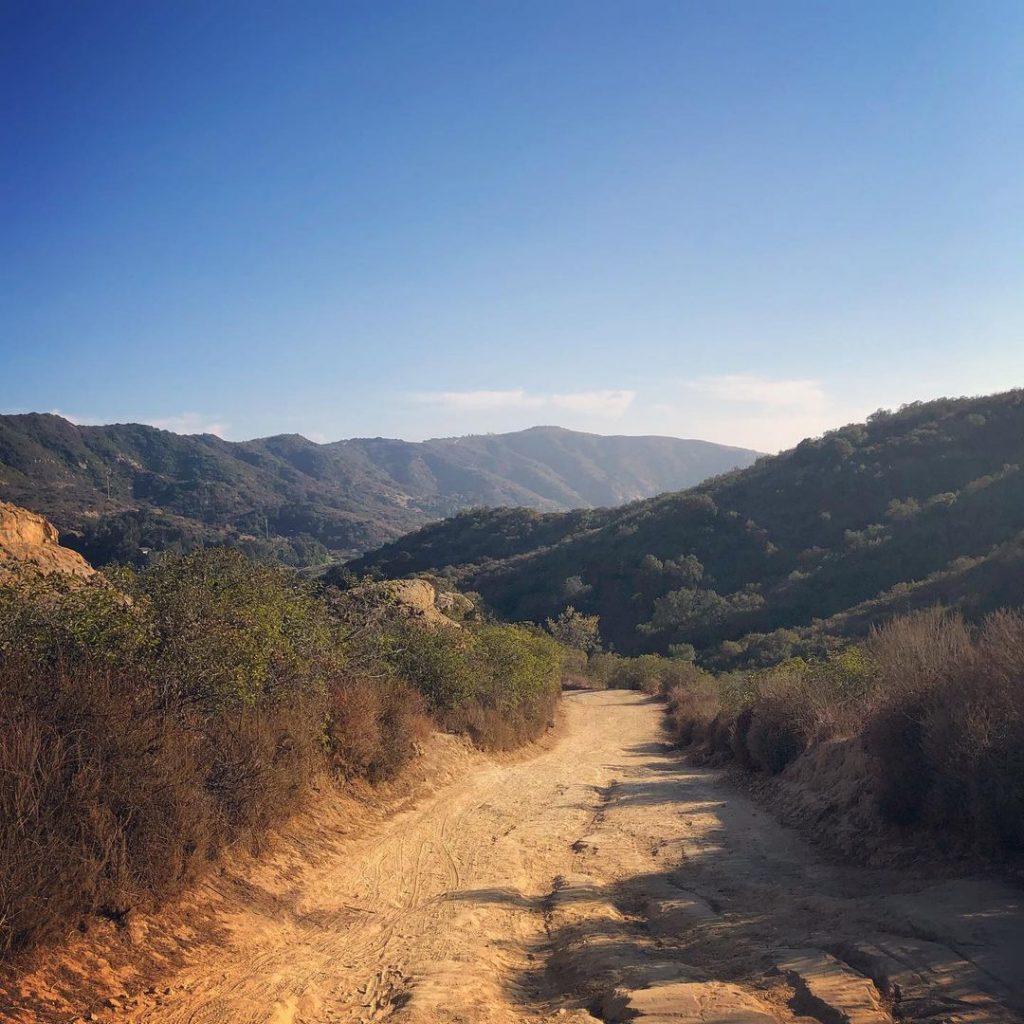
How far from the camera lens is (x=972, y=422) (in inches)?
2653

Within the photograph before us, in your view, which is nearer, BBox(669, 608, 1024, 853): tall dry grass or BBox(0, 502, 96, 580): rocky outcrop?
BBox(669, 608, 1024, 853): tall dry grass

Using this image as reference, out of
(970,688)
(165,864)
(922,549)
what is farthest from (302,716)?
(922,549)

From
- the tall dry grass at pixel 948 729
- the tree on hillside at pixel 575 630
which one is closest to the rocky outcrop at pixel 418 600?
the tall dry grass at pixel 948 729

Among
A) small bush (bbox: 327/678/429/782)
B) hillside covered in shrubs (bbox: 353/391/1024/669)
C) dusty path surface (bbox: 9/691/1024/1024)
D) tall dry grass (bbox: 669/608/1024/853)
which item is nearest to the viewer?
dusty path surface (bbox: 9/691/1024/1024)

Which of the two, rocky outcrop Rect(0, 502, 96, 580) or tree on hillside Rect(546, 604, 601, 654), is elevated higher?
rocky outcrop Rect(0, 502, 96, 580)

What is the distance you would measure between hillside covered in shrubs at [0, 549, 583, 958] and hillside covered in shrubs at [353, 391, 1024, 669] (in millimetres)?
32785

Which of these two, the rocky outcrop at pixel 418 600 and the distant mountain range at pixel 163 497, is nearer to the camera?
the rocky outcrop at pixel 418 600

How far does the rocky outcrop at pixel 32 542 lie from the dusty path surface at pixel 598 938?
8822 millimetres

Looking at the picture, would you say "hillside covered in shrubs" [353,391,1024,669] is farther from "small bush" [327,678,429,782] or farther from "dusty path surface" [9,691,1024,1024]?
"dusty path surface" [9,691,1024,1024]

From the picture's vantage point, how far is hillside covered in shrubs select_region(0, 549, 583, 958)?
212 inches

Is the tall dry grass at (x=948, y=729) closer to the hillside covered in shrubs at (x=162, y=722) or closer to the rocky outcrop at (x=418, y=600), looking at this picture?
the hillside covered in shrubs at (x=162, y=722)

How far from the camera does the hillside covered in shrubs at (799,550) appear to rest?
46844mm

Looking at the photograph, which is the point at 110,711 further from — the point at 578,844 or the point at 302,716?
the point at 578,844

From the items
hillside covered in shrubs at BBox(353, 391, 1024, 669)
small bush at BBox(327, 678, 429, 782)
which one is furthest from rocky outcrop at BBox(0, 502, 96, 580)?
hillside covered in shrubs at BBox(353, 391, 1024, 669)
